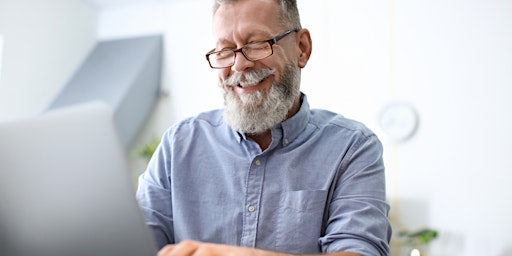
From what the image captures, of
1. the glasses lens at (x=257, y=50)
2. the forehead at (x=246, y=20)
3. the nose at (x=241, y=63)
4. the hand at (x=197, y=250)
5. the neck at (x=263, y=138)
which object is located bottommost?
the hand at (x=197, y=250)

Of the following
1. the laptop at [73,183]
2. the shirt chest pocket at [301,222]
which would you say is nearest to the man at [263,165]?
the shirt chest pocket at [301,222]

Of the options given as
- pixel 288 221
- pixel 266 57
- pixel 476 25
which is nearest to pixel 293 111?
pixel 266 57

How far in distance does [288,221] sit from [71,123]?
2.43ft

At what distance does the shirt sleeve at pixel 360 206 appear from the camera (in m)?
1.07

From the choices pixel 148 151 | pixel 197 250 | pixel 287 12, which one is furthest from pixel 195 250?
pixel 148 151

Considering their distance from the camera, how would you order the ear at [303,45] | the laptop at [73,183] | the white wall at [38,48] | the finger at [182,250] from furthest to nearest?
the white wall at [38,48], the ear at [303,45], the finger at [182,250], the laptop at [73,183]

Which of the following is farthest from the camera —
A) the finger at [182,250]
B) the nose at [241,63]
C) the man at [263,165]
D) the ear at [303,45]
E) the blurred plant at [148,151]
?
the blurred plant at [148,151]

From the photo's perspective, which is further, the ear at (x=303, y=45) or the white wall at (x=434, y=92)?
the white wall at (x=434, y=92)

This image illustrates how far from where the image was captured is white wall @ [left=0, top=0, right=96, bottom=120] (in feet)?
12.8

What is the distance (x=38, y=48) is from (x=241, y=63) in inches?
138

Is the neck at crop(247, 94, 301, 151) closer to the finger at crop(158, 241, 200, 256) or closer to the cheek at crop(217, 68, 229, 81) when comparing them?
the cheek at crop(217, 68, 229, 81)

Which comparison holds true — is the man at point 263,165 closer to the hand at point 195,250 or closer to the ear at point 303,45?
the ear at point 303,45

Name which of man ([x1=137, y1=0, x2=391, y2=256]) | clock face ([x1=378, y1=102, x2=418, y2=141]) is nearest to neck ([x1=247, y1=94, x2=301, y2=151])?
man ([x1=137, y1=0, x2=391, y2=256])

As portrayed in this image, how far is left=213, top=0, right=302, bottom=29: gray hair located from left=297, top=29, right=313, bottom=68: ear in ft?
0.11
